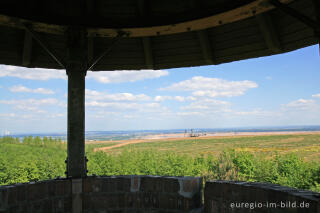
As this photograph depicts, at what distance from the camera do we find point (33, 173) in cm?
8025

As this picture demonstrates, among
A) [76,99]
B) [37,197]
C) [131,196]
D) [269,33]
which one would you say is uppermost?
[269,33]

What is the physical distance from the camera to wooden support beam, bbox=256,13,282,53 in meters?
5.74

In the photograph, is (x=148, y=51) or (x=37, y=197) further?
(x=148, y=51)

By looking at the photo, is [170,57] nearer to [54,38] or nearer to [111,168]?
[54,38]

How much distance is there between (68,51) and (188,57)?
2785 mm

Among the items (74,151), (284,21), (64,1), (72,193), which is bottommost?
(72,193)

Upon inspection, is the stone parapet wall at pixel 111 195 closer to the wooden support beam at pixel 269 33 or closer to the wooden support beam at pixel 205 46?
the wooden support beam at pixel 205 46

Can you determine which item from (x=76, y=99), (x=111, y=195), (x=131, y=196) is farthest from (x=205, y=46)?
(x=111, y=195)

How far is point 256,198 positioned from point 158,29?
139 inches

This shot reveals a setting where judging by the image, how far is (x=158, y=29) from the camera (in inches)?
217

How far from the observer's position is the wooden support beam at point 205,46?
6.50m

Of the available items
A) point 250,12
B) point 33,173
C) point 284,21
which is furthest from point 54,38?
point 33,173

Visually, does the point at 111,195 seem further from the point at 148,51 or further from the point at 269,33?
the point at 269,33

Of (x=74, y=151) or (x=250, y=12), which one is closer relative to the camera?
(x=250, y=12)
